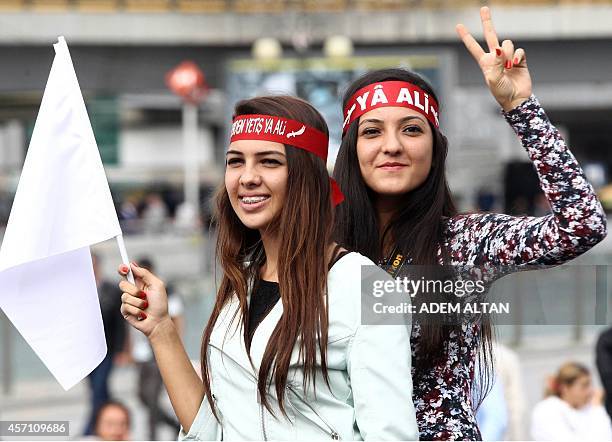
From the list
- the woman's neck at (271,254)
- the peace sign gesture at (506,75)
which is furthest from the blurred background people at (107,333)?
the peace sign gesture at (506,75)

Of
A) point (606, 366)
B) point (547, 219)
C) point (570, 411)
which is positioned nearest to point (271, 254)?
point (547, 219)

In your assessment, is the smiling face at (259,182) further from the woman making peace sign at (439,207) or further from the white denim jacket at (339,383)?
the woman making peace sign at (439,207)

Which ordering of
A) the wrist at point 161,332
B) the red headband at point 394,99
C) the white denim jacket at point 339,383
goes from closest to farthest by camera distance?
the white denim jacket at point 339,383 < the wrist at point 161,332 < the red headband at point 394,99

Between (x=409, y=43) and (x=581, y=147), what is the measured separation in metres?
29.3

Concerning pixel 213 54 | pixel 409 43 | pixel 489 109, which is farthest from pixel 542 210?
pixel 489 109

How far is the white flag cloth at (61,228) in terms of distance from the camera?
284 centimetres

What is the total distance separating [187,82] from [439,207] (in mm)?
19637

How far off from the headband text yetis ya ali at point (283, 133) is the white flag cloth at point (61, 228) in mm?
434

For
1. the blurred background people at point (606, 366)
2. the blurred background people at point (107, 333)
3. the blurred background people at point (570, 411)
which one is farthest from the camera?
the blurred background people at point (107, 333)

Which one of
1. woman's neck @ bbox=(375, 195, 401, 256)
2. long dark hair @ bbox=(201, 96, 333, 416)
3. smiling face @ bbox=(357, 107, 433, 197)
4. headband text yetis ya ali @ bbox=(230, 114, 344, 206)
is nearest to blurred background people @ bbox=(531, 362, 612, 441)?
woman's neck @ bbox=(375, 195, 401, 256)

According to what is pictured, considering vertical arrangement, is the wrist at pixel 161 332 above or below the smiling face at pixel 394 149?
below

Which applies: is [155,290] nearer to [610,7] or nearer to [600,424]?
[600,424]

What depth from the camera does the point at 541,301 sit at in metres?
3.91

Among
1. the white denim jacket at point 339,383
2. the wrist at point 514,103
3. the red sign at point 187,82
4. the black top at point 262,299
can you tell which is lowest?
the white denim jacket at point 339,383
